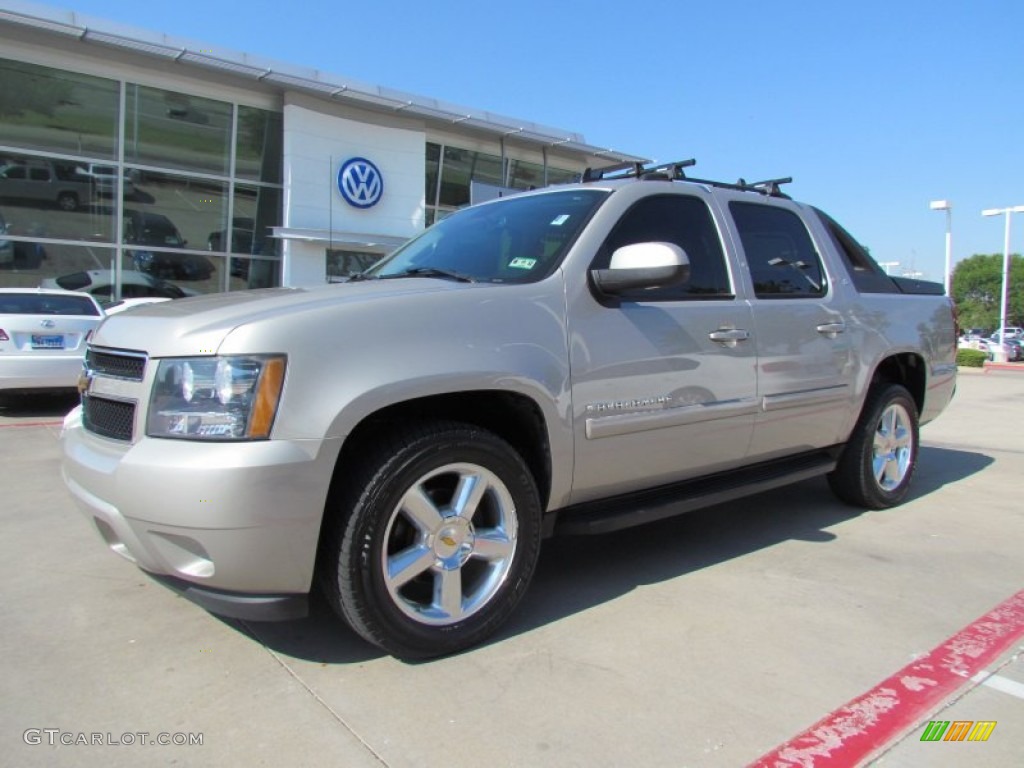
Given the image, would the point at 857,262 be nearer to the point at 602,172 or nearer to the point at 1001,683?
the point at 602,172

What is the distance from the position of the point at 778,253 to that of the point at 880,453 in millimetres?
1670

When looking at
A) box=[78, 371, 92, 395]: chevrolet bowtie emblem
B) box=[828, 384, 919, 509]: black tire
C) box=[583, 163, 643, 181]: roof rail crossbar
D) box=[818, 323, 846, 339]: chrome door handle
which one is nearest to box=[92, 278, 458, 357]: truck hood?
box=[78, 371, 92, 395]: chevrolet bowtie emblem

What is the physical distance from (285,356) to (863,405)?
3784 mm

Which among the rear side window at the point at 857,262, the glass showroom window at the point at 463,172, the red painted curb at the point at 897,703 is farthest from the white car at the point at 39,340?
the glass showroom window at the point at 463,172

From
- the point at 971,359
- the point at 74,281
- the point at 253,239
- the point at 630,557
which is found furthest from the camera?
the point at 971,359

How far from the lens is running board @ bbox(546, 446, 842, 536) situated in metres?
3.26

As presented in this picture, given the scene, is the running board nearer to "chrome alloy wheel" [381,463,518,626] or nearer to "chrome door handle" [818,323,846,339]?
"chrome alloy wheel" [381,463,518,626]

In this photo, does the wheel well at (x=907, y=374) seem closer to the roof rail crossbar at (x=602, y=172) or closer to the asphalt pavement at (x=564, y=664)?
the asphalt pavement at (x=564, y=664)

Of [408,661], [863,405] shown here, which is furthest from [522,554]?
[863,405]

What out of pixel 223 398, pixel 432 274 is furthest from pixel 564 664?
pixel 432 274

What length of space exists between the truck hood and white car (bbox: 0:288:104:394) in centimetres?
642

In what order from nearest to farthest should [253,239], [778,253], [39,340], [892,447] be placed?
[778,253]
[892,447]
[39,340]
[253,239]

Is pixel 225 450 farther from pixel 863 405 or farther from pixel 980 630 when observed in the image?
pixel 863 405

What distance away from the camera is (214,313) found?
104 inches
